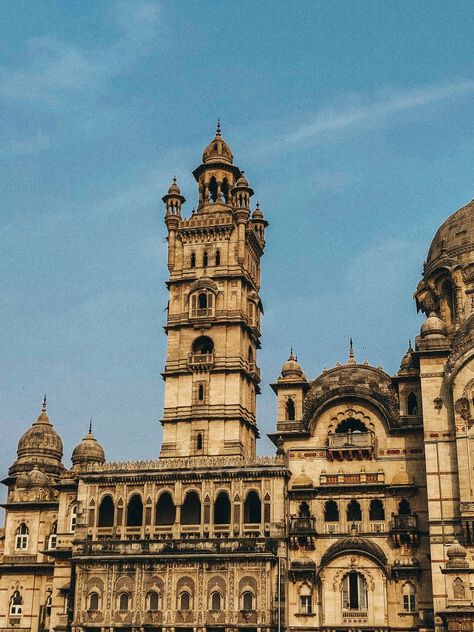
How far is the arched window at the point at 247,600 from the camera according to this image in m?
48.6

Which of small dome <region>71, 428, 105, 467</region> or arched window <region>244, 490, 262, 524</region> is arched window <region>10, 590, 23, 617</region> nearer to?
small dome <region>71, 428, 105, 467</region>

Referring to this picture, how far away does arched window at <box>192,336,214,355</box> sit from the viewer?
60.3m

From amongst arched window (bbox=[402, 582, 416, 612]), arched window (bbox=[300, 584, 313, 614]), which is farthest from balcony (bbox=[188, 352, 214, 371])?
arched window (bbox=[402, 582, 416, 612])

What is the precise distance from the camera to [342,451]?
51.6m

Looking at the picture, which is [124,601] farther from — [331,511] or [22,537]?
[331,511]

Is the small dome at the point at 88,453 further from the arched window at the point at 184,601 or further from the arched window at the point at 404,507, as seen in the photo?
the arched window at the point at 404,507

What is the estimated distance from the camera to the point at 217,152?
66188 millimetres

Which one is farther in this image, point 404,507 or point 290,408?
point 290,408

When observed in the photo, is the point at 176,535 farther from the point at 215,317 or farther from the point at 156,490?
the point at 215,317

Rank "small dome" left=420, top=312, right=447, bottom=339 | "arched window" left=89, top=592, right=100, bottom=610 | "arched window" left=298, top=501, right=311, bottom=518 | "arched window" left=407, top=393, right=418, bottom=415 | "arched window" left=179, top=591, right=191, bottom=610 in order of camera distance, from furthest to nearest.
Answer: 1. "arched window" left=407, top=393, right=418, bottom=415
2. "arched window" left=298, top=501, right=311, bottom=518
3. "small dome" left=420, top=312, right=447, bottom=339
4. "arched window" left=89, top=592, right=100, bottom=610
5. "arched window" left=179, top=591, right=191, bottom=610

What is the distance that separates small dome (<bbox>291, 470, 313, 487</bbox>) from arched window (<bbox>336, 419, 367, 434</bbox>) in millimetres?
3158

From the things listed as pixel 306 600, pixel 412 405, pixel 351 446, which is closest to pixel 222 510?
pixel 306 600

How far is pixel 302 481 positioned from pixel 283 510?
223 centimetres

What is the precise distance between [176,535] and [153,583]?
9.34 ft
